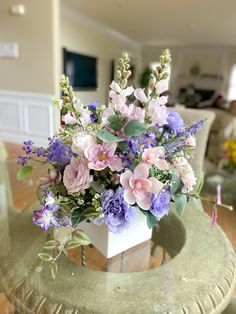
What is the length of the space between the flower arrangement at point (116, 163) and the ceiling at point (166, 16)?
3947mm

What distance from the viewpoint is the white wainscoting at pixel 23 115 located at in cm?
333

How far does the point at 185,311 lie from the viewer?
552mm

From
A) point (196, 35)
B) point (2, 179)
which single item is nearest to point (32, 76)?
point (2, 179)

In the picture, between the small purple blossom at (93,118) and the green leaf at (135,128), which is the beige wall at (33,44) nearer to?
the small purple blossom at (93,118)

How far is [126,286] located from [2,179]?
46.0 inches

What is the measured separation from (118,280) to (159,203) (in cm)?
22

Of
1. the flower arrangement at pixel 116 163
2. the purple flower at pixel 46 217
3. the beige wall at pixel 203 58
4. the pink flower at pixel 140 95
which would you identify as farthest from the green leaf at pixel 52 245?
the beige wall at pixel 203 58

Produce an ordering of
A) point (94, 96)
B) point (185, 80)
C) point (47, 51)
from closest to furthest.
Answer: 1. point (94, 96)
2. point (47, 51)
3. point (185, 80)

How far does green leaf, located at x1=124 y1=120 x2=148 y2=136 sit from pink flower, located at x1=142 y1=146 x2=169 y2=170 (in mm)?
49

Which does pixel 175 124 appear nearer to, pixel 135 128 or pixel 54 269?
pixel 135 128

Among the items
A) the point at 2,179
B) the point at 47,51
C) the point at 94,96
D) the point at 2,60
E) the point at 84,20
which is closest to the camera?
→ the point at 94,96

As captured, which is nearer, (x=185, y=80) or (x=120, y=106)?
(x=120, y=106)

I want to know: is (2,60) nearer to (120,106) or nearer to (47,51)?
(47,51)

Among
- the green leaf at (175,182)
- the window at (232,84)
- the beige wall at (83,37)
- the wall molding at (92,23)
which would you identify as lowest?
the green leaf at (175,182)
